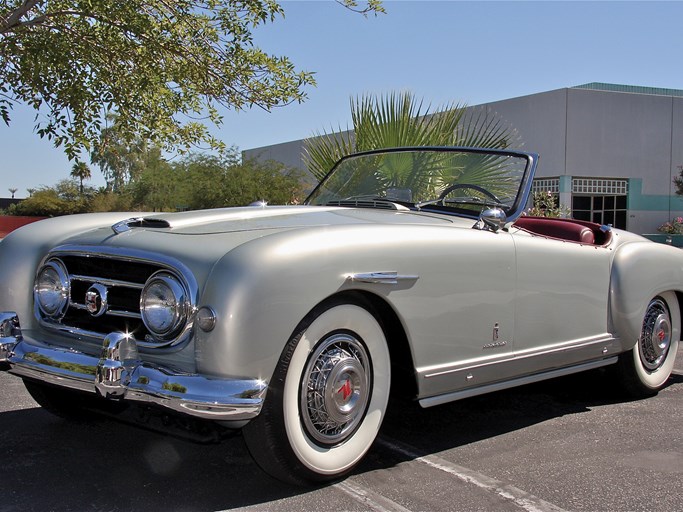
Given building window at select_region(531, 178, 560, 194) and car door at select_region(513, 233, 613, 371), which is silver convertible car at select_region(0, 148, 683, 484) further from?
building window at select_region(531, 178, 560, 194)

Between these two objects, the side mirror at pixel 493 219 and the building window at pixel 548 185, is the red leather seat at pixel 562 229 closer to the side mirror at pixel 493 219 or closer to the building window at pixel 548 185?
the side mirror at pixel 493 219

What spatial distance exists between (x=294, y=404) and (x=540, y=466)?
1.26 metres

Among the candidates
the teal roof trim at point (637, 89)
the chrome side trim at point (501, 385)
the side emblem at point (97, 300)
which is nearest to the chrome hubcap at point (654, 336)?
the chrome side trim at point (501, 385)

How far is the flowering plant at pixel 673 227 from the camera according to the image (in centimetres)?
3017

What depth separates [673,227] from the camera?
3050cm

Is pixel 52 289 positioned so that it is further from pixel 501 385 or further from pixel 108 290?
pixel 501 385

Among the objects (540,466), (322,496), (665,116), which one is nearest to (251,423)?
(322,496)

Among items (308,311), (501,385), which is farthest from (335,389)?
(501,385)

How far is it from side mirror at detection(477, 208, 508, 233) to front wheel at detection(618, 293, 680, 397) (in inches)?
57.1

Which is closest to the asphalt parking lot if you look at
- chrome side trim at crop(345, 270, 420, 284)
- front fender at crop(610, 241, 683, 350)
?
front fender at crop(610, 241, 683, 350)

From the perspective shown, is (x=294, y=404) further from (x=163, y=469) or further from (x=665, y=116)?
(x=665, y=116)

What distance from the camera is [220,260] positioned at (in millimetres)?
2562

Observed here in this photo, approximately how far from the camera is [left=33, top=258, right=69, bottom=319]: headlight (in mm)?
3009

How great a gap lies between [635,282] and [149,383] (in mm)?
3002
